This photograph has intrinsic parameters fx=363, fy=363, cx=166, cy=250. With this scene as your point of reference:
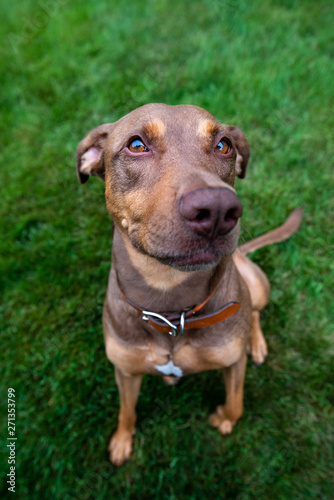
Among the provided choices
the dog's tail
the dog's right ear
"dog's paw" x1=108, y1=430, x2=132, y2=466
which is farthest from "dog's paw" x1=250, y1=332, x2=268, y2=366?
the dog's right ear

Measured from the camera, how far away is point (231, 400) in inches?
123

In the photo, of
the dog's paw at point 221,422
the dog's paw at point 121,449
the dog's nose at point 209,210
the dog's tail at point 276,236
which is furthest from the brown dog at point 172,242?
the dog's tail at point 276,236

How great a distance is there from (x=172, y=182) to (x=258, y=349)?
8.04 ft

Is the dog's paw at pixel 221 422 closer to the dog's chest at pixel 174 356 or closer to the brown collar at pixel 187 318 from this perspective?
the dog's chest at pixel 174 356

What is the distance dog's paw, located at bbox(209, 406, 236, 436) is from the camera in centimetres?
338

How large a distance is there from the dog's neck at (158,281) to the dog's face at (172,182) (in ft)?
0.67

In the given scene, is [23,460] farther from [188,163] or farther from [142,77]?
[142,77]

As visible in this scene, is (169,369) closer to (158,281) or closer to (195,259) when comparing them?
(158,281)

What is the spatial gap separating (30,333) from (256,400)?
2472 millimetres

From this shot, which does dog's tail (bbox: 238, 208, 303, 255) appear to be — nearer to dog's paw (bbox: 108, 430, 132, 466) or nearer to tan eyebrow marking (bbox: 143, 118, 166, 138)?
tan eyebrow marking (bbox: 143, 118, 166, 138)

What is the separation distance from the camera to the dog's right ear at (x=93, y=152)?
2600 millimetres

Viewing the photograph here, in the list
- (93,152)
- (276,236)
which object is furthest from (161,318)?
(276,236)

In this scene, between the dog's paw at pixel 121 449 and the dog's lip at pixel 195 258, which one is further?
the dog's paw at pixel 121 449

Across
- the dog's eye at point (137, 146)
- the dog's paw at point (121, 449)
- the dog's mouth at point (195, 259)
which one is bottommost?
the dog's paw at point (121, 449)
